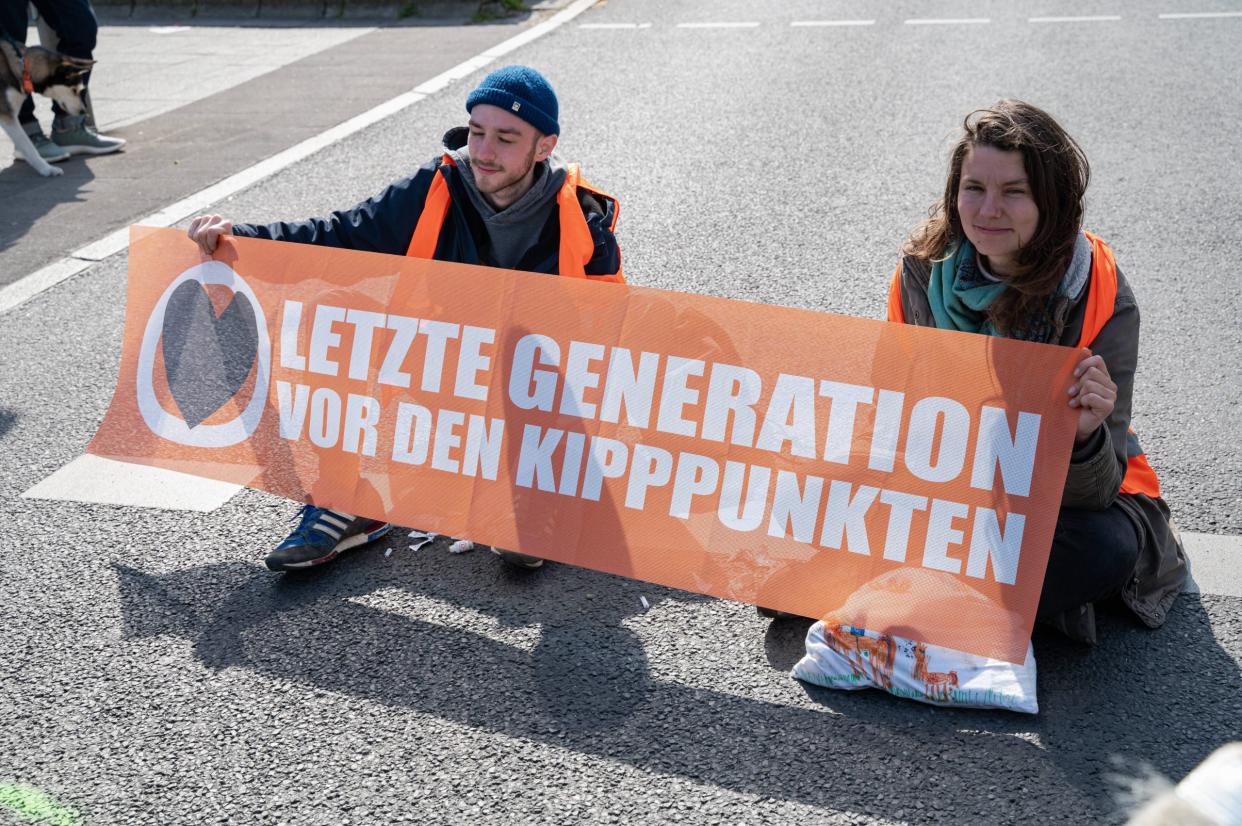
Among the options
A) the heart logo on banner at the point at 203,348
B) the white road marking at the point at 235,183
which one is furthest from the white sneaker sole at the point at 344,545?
the white road marking at the point at 235,183

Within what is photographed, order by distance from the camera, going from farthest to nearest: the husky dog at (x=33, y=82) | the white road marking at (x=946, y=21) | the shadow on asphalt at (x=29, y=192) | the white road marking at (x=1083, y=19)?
the white road marking at (x=946, y=21) < the white road marking at (x=1083, y=19) < the husky dog at (x=33, y=82) < the shadow on asphalt at (x=29, y=192)

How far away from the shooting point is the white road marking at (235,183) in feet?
20.7

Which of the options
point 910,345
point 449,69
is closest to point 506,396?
point 910,345

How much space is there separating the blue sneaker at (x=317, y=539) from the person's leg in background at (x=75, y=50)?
19.5 feet

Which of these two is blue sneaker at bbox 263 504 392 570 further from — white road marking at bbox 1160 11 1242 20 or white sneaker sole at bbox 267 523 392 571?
white road marking at bbox 1160 11 1242 20

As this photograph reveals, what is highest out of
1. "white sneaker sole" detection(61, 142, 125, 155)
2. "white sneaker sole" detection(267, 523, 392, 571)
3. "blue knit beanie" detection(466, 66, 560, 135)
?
"blue knit beanie" detection(466, 66, 560, 135)

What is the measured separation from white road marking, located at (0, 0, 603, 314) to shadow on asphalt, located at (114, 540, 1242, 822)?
3217 mm

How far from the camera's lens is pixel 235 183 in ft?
25.4

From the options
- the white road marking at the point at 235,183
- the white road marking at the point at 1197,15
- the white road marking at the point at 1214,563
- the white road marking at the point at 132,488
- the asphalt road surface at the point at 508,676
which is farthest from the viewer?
the white road marking at the point at 1197,15

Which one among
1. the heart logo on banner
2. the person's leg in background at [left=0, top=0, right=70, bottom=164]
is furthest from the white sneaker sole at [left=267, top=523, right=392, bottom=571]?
the person's leg in background at [left=0, top=0, right=70, bottom=164]

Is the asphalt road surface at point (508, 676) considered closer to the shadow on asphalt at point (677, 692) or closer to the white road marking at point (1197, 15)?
the shadow on asphalt at point (677, 692)

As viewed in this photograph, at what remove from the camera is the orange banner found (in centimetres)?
307

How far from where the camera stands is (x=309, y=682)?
3.24 m

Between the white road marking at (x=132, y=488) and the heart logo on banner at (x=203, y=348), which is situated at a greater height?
the heart logo on banner at (x=203, y=348)
